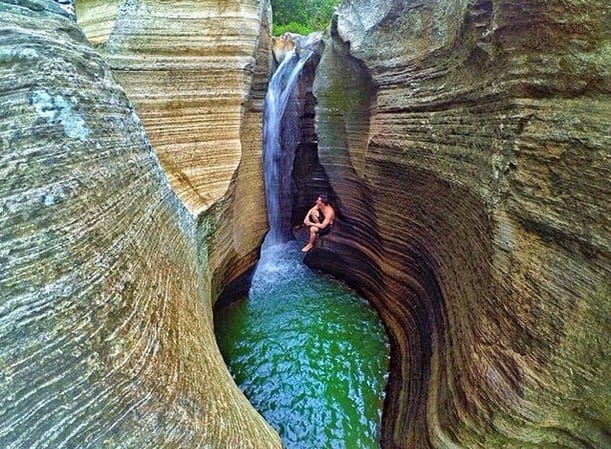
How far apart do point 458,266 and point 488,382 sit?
960 mm

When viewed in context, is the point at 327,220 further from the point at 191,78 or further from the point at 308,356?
the point at 191,78

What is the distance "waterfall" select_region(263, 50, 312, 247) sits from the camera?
6.57m

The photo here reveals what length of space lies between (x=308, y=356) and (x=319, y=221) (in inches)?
92.2

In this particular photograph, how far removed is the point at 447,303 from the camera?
312 centimetres

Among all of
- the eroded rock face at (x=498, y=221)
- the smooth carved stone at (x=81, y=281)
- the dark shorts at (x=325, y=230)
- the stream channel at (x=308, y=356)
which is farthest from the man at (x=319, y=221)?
the smooth carved stone at (x=81, y=281)

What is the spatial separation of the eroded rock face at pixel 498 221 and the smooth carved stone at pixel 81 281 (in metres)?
1.48

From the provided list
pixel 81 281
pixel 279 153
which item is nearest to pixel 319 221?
pixel 279 153

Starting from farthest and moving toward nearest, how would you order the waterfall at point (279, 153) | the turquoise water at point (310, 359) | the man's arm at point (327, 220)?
the waterfall at point (279, 153) < the man's arm at point (327, 220) < the turquoise water at point (310, 359)

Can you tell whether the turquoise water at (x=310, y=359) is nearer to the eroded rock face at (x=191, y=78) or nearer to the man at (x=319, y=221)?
the man at (x=319, y=221)

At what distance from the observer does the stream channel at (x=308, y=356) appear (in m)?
3.38

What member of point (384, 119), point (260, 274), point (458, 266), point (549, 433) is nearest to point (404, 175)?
point (384, 119)

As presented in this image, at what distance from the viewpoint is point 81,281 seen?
1.33 meters

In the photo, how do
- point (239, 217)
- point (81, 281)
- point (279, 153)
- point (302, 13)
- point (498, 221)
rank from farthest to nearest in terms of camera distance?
1. point (302, 13)
2. point (279, 153)
3. point (239, 217)
4. point (498, 221)
5. point (81, 281)

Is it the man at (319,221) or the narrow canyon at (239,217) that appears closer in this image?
the narrow canyon at (239,217)
